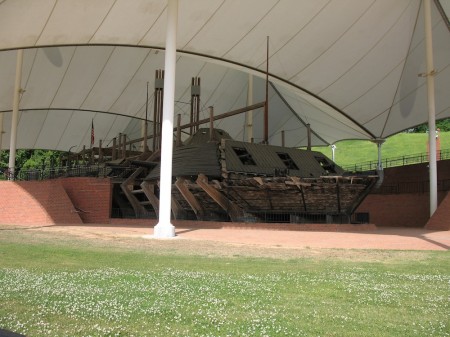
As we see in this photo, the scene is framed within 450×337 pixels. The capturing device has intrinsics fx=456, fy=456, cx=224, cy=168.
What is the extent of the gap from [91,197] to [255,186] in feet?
30.8

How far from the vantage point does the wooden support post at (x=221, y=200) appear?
1825 cm

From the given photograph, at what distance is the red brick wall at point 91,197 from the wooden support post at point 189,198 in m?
4.93

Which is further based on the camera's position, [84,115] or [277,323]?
[84,115]

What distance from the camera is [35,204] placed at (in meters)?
21.0

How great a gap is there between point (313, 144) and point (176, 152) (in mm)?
21872

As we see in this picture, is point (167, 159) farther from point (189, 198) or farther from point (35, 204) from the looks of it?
point (35, 204)

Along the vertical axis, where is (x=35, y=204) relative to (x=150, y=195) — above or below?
below

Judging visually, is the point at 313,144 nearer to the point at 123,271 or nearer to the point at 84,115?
the point at 84,115

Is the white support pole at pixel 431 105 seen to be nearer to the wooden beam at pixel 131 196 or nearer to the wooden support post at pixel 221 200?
the wooden support post at pixel 221 200

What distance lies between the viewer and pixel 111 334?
131 inches

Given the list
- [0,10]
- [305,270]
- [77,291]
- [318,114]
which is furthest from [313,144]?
[77,291]

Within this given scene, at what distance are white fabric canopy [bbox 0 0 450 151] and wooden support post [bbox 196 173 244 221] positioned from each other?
22.8 ft

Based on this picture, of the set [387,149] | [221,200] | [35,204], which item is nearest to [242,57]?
[221,200]

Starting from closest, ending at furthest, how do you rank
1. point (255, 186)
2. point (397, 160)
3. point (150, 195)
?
point (255, 186) → point (150, 195) → point (397, 160)
